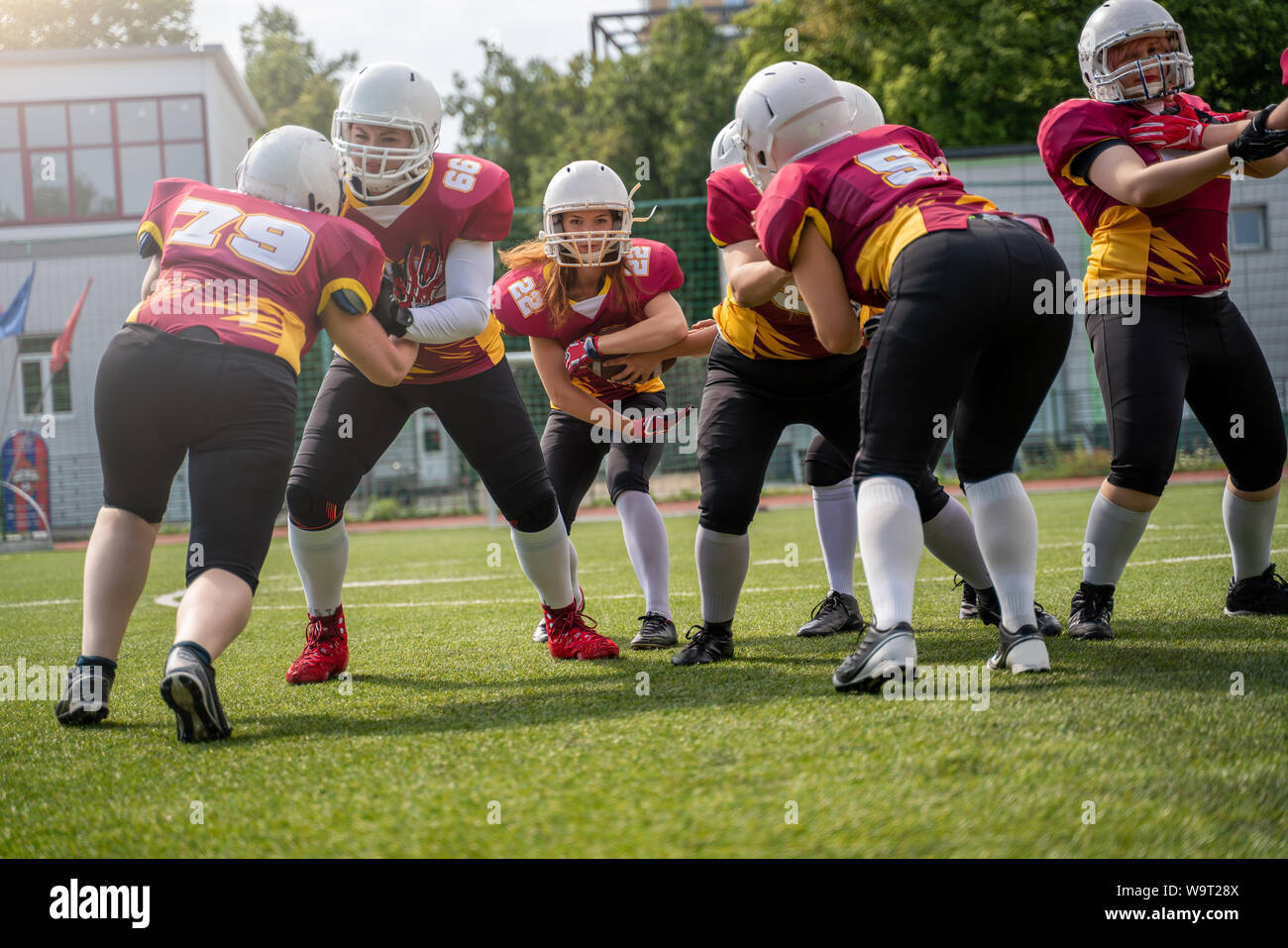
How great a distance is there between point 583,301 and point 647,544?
3.46 ft

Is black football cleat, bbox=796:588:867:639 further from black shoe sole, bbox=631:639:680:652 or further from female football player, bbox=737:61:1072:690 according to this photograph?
female football player, bbox=737:61:1072:690

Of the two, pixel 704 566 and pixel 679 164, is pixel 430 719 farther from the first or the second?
pixel 679 164

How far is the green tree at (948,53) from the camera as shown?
67.9 feet

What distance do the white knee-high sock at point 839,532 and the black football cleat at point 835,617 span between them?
0.13 feet

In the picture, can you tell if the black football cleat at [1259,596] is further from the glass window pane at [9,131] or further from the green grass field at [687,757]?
the glass window pane at [9,131]

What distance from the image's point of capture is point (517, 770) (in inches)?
96.2

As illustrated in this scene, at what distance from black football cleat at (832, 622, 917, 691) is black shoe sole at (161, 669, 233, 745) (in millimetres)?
1669

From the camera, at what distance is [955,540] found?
4.16 m

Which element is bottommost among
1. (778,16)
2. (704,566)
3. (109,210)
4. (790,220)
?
(704,566)

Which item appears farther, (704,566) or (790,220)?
(704,566)

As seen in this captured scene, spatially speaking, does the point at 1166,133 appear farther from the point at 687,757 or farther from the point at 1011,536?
the point at 687,757

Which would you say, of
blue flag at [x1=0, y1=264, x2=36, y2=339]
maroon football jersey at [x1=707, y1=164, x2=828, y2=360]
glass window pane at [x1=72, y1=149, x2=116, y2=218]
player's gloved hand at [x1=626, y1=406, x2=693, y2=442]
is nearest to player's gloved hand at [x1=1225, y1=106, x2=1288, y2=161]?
maroon football jersey at [x1=707, y1=164, x2=828, y2=360]

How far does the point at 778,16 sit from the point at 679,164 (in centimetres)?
587
